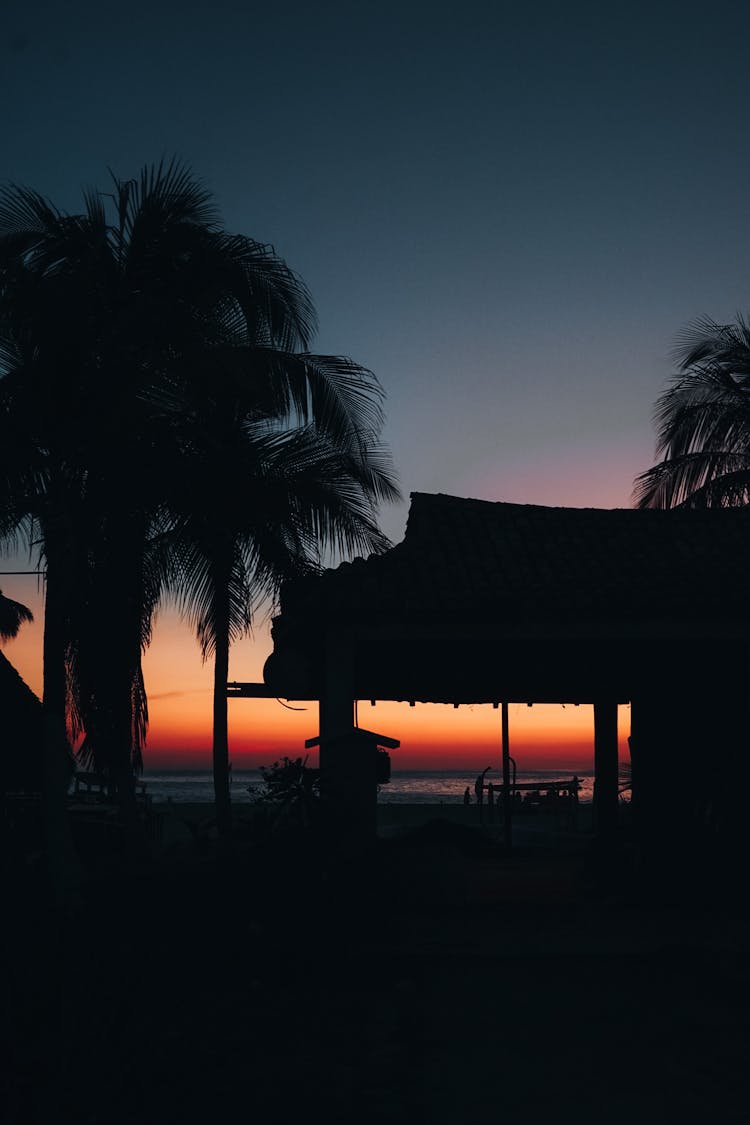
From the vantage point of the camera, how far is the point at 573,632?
1188 cm

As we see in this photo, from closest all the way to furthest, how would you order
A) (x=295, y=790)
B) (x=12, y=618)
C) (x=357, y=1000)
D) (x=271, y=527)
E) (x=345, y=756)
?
(x=357, y=1000) → (x=345, y=756) → (x=295, y=790) → (x=271, y=527) → (x=12, y=618)

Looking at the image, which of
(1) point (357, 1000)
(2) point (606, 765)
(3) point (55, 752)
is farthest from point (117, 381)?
(2) point (606, 765)

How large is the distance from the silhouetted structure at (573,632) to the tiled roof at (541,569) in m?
0.02

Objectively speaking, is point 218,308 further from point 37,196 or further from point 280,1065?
point 280,1065

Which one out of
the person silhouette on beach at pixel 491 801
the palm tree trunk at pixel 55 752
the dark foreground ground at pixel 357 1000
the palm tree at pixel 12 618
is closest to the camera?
the dark foreground ground at pixel 357 1000

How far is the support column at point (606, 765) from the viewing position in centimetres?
1891

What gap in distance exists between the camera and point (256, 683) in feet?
51.4

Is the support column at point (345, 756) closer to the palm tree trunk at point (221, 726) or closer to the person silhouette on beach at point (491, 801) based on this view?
the palm tree trunk at point (221, 726)

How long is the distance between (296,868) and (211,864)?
1487mm

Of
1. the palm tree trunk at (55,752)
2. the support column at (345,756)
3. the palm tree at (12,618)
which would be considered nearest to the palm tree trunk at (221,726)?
the palm tree trunk at (55,752)

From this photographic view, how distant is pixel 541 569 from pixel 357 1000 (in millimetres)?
5846

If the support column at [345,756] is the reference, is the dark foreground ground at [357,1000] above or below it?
below

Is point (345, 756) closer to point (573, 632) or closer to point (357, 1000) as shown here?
point (573, 632)

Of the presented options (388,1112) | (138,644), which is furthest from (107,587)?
(388,1112)
